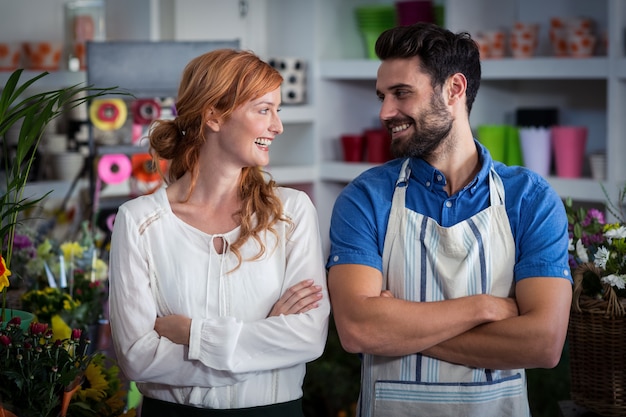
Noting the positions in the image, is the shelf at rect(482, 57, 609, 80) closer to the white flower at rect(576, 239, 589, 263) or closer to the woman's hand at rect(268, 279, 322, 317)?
the white flower at rect(576, 239, 589, 263)

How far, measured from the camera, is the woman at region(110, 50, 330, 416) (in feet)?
6.16

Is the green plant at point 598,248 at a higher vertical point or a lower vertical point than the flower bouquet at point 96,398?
higher


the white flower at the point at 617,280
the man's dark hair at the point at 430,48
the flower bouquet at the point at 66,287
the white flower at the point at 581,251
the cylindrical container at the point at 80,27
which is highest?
the cylindrical container at the point at 80,27

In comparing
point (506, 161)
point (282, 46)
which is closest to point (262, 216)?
point (506, 161)

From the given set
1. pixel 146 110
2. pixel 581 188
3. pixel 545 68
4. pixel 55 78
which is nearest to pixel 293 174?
pixel 146 110

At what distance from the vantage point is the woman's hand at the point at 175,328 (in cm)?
186

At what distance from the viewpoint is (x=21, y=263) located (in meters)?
2.88

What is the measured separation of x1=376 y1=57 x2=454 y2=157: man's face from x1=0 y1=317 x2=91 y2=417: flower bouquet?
819 millimetres

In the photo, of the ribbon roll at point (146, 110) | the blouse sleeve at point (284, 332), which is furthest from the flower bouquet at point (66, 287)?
the ribbon roll at point (146, 110)

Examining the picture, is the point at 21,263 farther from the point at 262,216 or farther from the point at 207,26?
the point at 207,26

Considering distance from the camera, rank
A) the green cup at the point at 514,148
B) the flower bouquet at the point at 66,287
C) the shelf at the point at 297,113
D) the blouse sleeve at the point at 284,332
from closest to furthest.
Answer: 1. the blouse sleeve at the point at 284,332
2. the flower bouquet at the point at 66,287
3. the green cup at the point at 514,148
4. the shelf at the point at 297,113

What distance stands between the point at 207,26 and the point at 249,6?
0.32 metres

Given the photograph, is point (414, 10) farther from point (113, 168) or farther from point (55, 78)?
point (55, 78)

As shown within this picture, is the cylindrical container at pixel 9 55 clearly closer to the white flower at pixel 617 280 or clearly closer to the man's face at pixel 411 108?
the man's face at pixel 411 108
